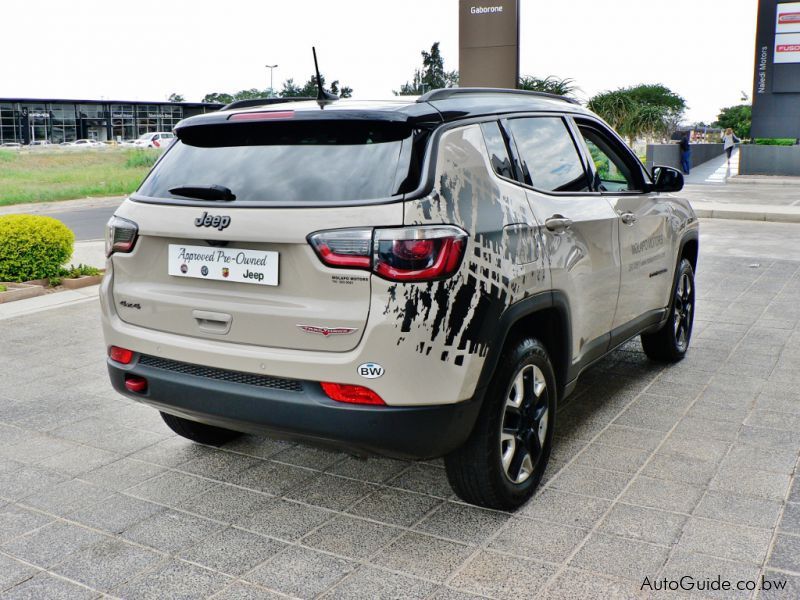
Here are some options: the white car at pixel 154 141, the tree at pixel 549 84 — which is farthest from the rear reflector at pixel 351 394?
the white car at pixel 154 141

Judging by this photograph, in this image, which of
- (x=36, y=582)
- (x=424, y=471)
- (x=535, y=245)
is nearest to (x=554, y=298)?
(x=535, y=245)

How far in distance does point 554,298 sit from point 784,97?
33.2 metres

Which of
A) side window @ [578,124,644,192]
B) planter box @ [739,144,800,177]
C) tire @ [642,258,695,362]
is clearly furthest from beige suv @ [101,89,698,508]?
planter box @ [739,144,800,177]

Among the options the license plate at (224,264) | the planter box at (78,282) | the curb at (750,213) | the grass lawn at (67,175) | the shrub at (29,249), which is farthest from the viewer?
the grass lawn at (67,175)

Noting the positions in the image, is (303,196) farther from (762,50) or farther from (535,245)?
(762,50)

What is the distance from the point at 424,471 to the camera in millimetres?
3990

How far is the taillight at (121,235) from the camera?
3453 mm

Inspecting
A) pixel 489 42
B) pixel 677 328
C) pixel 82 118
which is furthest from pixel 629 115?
pixel 82 118

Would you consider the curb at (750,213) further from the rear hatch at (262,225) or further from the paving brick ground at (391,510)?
the rear hatch at (262,225)

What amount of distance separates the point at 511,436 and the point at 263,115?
1.66 metres

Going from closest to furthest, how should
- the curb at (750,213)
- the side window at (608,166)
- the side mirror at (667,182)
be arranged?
the side window at (608,166) → the side mirror at (667,182) → the curb at (750,213)

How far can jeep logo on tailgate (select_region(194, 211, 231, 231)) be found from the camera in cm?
316

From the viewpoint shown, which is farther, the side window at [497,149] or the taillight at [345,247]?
the side window at [497,149]

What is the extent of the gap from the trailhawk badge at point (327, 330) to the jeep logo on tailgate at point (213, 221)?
508 millimetres
